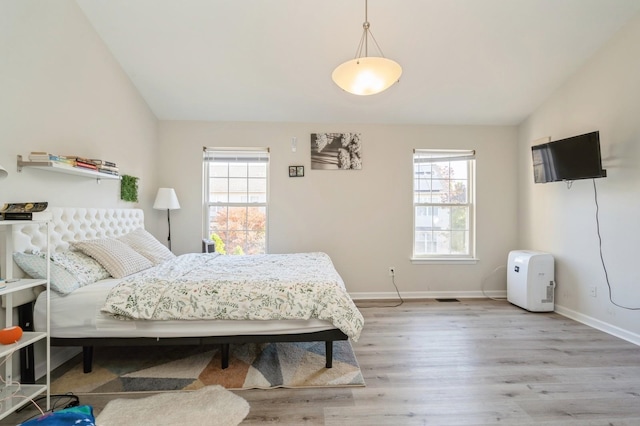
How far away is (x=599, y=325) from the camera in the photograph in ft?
9.75

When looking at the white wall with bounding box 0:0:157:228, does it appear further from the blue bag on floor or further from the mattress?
the blue bag on floor

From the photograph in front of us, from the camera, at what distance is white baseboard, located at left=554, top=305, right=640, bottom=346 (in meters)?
2.67

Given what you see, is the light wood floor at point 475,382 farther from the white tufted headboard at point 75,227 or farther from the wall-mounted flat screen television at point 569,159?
the wall-mounted flat screen television at point 569,159

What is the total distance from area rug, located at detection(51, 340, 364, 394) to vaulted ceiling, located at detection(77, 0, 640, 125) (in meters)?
2.73

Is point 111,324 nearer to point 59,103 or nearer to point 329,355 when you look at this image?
point 329,355

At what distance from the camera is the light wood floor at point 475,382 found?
1697 mm

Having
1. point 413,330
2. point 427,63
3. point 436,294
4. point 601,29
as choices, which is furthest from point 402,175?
point 601,29

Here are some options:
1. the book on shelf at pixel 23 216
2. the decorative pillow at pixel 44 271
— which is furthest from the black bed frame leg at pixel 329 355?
the book on shelf at pixel 23 216

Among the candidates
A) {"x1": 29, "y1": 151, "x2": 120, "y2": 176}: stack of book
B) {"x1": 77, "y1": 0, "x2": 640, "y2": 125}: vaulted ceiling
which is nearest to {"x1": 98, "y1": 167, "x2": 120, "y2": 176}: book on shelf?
{"x1": 29, "y1": 151, "x2": 120, "y2": 176}: stack of book

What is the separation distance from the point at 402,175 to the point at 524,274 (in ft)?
6.12

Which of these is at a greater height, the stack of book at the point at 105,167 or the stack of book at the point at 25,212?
the stack of book at the point at 105,167

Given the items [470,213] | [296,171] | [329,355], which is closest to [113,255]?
[329,355]

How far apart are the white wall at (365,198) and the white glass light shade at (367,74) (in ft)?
6.44

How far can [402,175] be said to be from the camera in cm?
405
